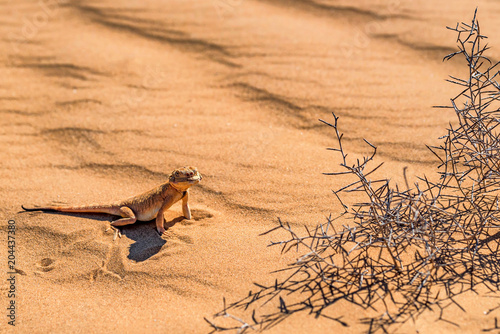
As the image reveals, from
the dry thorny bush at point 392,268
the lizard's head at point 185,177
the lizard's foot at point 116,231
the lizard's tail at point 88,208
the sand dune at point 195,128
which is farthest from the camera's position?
the lizard's tail at point 88,208

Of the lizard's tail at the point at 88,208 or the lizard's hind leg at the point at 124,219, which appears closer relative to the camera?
the lizard's hind leg at the point at 124,219

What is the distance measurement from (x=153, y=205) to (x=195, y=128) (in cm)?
135

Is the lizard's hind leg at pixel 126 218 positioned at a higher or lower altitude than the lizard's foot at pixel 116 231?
higher

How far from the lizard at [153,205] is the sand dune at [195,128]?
0.34 feet

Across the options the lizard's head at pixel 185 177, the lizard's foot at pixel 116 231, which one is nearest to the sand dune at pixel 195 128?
the lizard's foot at pixel 116 231

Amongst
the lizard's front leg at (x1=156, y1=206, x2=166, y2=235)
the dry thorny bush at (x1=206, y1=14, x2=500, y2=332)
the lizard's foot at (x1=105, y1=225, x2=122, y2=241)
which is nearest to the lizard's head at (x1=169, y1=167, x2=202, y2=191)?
the lizard's front leg at (x1=156, y1=206, x2=166, y2=235)

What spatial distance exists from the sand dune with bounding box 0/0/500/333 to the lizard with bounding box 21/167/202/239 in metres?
0.10

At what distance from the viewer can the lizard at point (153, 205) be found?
3.76 meters

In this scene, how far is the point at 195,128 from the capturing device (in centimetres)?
500

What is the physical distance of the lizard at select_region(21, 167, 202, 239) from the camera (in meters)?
3.76

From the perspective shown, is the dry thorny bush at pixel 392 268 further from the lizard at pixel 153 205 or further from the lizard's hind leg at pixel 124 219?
the lizard's hind leg at pixel 124 219

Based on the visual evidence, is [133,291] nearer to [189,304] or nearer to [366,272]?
[189,304]

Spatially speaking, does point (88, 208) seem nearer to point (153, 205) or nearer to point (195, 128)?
point (153, 205)

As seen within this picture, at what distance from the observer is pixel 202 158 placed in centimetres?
460
